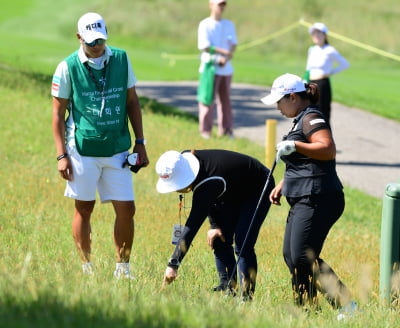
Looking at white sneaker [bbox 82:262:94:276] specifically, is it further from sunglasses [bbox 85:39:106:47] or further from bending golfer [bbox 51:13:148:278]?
sunglasses [bbox 85:39:106:47]

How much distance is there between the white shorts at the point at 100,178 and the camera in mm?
8383

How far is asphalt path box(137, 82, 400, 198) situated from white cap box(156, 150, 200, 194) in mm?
7589

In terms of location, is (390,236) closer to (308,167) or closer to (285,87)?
(308,167)

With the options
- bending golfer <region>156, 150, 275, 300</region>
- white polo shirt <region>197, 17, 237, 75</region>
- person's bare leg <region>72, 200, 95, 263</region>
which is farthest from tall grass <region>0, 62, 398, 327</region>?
white polo shirt <region>197, 17, 237, 75</region>

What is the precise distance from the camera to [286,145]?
7.23m

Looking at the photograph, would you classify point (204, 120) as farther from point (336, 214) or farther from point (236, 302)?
point (236, 302)

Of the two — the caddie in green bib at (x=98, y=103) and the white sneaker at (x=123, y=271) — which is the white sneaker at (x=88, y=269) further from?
the caddie in green bib at (x=98, y=103)

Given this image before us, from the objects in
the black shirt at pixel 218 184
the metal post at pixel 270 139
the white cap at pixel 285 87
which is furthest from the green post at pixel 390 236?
the metal post at pixel 270 139

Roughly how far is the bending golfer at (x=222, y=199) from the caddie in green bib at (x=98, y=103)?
0.98m

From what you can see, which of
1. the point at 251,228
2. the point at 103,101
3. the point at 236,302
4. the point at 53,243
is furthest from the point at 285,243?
the point at 53,243

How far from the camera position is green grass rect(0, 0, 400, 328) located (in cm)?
529

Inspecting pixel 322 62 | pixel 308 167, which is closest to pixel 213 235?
pixel 308 167

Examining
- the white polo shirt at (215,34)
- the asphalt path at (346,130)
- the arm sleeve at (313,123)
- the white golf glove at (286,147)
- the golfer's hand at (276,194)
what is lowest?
the asphalt path at (346,130)

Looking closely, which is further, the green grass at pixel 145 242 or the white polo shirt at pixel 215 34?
the white polo shirt at pixel 215 34
